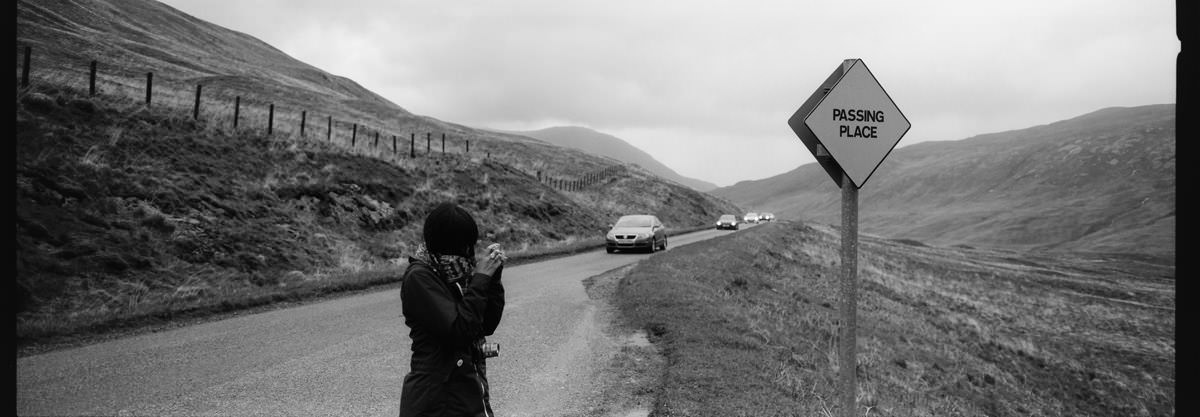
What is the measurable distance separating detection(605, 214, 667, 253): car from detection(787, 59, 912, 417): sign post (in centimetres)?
1901

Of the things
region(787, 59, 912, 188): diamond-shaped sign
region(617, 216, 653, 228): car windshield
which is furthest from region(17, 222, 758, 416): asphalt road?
region(617, 216, 653, 228): car windshield

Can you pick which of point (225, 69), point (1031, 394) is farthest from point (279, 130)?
point (225, 69)

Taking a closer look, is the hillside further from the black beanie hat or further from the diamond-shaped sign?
the diamond-shaped sign

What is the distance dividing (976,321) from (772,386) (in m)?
17.5

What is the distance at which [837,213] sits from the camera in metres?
169

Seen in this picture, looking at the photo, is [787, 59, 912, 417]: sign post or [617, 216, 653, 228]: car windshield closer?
[787, 59, 912, 417]: sign post

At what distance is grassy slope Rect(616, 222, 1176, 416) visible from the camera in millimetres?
7535

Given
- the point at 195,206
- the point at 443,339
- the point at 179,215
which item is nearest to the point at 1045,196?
the point at 195,206

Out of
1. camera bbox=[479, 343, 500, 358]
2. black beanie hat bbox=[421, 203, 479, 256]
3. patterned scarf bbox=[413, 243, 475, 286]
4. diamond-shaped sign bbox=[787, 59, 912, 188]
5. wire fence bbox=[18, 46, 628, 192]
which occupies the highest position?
wire fence bbox=[18, 46, 628, 192]

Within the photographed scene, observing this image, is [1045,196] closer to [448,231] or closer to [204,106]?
[204,106]

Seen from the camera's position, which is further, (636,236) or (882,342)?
(636,236)

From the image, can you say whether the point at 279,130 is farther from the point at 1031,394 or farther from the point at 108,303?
the point at 1031,394

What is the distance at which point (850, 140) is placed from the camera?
14.7 feet

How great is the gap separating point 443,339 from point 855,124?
10.9ft
